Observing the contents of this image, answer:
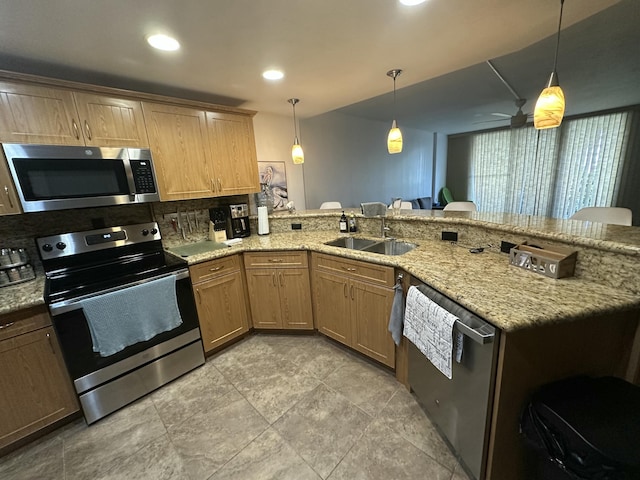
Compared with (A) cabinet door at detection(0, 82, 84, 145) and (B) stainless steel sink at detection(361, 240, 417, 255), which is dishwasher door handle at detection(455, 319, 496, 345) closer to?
(B) stainless steel sink at detection(361, 240, 417, 255)

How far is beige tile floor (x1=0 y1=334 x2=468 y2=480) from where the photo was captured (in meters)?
1.35

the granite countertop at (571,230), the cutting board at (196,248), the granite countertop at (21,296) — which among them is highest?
the granite countertop at (571,230)

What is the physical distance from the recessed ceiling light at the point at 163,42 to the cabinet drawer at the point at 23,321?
1.69 m

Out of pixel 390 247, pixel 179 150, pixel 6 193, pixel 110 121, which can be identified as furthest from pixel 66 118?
pixel 390 247

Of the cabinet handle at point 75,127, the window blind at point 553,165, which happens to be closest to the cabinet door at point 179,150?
the cabinet handle at point 75,127

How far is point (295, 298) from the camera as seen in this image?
7.73 feet

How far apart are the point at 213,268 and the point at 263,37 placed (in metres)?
1.67

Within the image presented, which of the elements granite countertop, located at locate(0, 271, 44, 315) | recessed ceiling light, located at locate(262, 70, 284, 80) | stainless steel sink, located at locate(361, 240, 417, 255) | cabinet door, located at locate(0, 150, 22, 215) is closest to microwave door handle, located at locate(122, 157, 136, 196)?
cabinet door, located at locate(0, 150, 22, 215)

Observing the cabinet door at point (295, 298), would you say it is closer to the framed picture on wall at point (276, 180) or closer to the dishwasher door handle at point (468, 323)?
the dishwasher door handle at point (468, 323)

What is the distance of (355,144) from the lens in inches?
198

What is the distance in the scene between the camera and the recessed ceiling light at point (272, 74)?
201 cm

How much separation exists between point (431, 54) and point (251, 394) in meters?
2.79

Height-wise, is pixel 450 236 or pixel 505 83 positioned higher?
pixel 505 83

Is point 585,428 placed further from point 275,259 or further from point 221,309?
point 221,309
